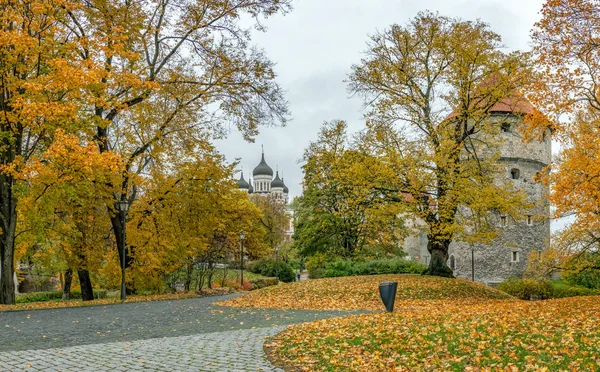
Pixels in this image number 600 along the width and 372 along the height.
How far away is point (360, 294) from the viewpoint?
1756cm

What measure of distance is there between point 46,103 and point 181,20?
6734mm

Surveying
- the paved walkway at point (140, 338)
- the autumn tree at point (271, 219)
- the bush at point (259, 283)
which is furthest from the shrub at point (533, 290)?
the autumn tree at point (271, 219)

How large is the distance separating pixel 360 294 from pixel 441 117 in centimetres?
863

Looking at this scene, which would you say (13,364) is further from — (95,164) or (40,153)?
(40,153)

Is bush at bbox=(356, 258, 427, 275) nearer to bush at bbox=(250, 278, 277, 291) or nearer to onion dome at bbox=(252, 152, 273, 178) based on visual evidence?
bush at bbox=(250, 278, 277, 291)

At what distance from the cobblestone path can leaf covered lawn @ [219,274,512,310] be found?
7696mm

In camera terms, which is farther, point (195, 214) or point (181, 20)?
point (195, 214)

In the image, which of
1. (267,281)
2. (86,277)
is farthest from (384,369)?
(267,281)

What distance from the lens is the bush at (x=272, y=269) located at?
153 ft

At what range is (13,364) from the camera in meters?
6.66

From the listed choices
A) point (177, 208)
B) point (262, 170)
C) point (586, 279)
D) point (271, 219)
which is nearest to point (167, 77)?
point (177, 208)

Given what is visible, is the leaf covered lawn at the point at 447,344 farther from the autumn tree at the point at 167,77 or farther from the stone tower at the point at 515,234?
the stone tower at the point at 515,234

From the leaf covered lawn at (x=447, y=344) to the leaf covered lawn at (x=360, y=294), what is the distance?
231 inches

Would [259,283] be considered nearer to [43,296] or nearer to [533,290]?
[43,296]
